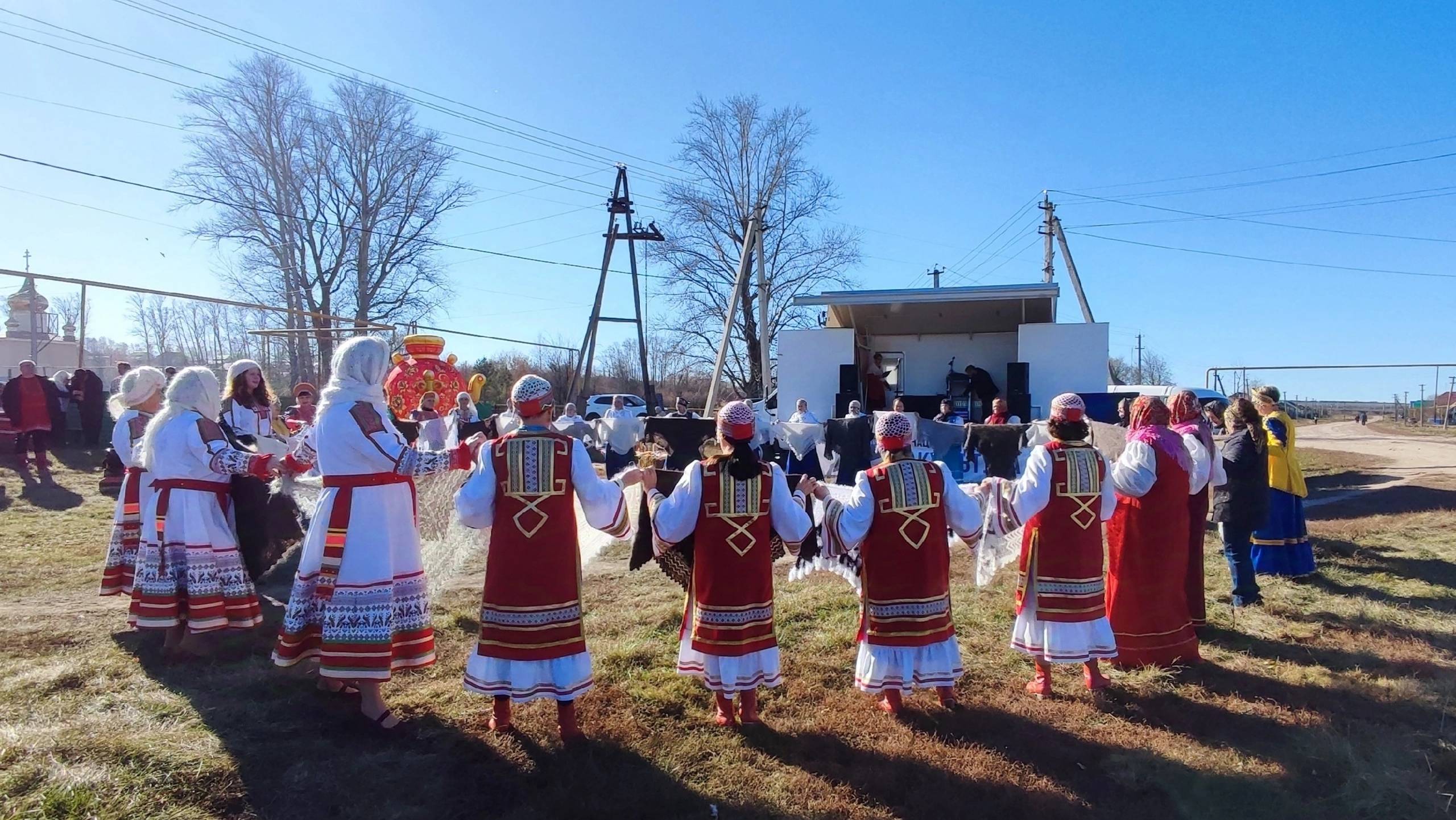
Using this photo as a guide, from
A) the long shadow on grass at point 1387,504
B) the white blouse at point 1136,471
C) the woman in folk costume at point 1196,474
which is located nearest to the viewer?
the white blouse at point 1136,471

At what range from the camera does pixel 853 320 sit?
1598 centimetres

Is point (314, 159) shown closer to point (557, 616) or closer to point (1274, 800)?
point (557, 616)

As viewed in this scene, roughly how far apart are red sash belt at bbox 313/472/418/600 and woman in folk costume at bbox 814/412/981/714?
2.16m

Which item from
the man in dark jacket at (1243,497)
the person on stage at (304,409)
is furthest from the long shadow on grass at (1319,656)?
the person on stage at (304,409)

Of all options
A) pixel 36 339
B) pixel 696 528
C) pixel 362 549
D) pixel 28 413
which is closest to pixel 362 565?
pixel 362 549

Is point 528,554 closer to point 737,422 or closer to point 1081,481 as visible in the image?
point 737,422

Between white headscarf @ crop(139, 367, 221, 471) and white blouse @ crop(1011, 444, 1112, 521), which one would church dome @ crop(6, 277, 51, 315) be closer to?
white headscarf @ crop(139, 367, 221, 471)

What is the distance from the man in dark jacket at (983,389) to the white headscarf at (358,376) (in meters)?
13.3

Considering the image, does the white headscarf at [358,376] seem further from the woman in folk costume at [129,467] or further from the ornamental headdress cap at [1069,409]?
the ornamental headdress cap at [1069,409]

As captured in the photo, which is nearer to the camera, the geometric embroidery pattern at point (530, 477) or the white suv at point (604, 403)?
the geometric embroidery pattern at point (530, 477)

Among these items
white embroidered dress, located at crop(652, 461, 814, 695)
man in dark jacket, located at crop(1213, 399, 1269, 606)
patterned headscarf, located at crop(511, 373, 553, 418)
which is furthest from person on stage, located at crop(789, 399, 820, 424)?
patterned headscarf, located at crop(511, 373, 553, 418)

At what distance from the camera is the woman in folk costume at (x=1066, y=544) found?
424cm

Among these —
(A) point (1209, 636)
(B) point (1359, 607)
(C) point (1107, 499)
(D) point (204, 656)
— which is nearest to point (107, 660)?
(D) point (204, 656)

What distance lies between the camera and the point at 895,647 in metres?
3.97
